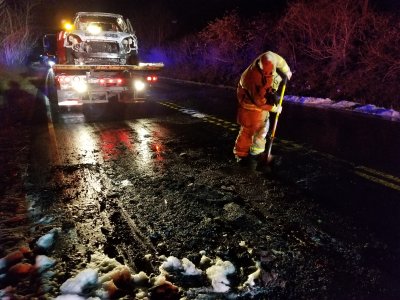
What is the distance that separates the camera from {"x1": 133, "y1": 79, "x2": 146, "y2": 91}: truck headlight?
415 inches

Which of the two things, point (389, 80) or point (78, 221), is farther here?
point (389, 80)

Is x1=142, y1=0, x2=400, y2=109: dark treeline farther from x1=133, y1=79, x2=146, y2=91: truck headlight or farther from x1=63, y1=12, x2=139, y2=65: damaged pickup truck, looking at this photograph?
x1=63, y1=12, x2=139, y2=65: damaged pickup truck

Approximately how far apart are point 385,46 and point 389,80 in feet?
3.68

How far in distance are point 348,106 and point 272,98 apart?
269 inches

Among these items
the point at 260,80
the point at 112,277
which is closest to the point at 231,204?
the point at 112,277

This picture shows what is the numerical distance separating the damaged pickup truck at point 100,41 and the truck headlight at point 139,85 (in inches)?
32.7

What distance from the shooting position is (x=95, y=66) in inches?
374

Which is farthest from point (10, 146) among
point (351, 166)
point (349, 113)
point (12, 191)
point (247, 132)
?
point (349, 113)

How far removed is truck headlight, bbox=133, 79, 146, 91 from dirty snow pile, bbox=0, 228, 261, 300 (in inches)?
309

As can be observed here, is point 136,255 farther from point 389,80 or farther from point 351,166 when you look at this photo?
point 389,80

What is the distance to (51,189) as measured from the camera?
15.5 ft

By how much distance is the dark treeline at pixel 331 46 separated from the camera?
1143 centimetres

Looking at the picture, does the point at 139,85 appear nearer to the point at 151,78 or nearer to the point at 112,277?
the point at 151,78

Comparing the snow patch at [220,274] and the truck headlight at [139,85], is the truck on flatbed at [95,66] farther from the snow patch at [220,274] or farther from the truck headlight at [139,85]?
the snow patch at [220,274]
